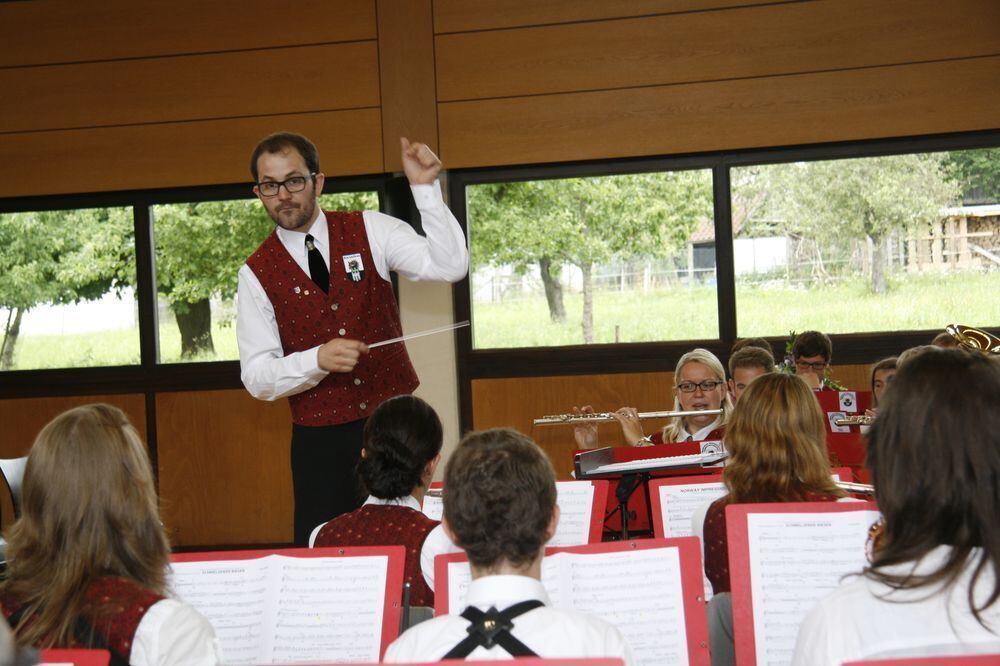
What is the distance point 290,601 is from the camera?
2064 mm

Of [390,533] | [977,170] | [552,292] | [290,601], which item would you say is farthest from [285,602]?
[977,170]

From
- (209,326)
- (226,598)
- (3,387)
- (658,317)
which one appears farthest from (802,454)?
(3,387)

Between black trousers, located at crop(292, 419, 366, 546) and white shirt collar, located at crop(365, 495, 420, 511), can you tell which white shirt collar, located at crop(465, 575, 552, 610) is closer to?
white shirt collar, located at crop(365, 495, 420, 511)

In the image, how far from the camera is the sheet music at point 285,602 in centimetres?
204

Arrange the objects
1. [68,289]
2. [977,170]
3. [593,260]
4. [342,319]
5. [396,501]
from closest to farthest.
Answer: [396,501]
[342,319]
[977,170]
[593,260]
[68,289]

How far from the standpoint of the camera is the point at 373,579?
6.66 feet

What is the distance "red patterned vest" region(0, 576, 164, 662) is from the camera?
1.60 m

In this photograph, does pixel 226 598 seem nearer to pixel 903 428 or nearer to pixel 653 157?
pixel 903 428

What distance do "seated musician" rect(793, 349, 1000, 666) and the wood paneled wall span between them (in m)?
4.17

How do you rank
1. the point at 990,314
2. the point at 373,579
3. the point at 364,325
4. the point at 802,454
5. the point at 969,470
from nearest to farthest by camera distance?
the point at 969,470 < the point at 373,579 < the point at 802,454 < the point at 364,325 < the point at 990,314

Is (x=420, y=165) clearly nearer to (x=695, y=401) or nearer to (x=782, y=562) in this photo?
(x=782, y=562)

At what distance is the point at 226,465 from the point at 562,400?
1.99 m

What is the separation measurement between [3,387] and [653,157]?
4.08 meters

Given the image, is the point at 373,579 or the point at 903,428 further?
the point at 373,579
